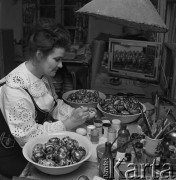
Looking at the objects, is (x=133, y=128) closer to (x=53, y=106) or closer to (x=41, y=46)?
(x=53, y=106)

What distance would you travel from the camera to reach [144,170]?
1.00m

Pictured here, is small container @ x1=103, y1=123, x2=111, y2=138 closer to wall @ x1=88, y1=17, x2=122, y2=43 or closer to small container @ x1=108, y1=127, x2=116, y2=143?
small container @ x1=108, y1=127, x2=116, y2=143

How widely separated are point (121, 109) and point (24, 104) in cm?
58

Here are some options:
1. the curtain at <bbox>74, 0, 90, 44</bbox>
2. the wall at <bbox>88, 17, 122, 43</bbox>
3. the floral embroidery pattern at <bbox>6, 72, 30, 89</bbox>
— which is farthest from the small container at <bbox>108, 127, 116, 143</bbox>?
the curtain at <bbox>74, 0, 90, 44</bbox>

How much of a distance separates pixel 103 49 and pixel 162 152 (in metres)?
1.53

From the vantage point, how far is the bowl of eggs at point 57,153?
1.00 m

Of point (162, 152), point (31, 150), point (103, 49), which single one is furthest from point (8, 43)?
point (162, 152)

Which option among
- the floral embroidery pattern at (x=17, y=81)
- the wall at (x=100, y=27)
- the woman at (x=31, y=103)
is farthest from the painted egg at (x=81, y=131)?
the wall at (x=100, y=27)

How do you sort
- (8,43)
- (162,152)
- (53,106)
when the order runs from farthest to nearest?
(8,43)
(53,106)
(162,152)

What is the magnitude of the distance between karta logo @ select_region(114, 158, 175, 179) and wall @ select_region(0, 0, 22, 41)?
12.0ft

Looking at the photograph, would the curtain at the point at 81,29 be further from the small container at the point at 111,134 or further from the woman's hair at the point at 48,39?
the small container at the point at 111,134

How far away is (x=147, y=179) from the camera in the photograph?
3.22 ft

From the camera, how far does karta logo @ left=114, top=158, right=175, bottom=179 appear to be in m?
0.99

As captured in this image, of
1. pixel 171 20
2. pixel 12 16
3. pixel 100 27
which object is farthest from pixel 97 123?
pixel 12 16
